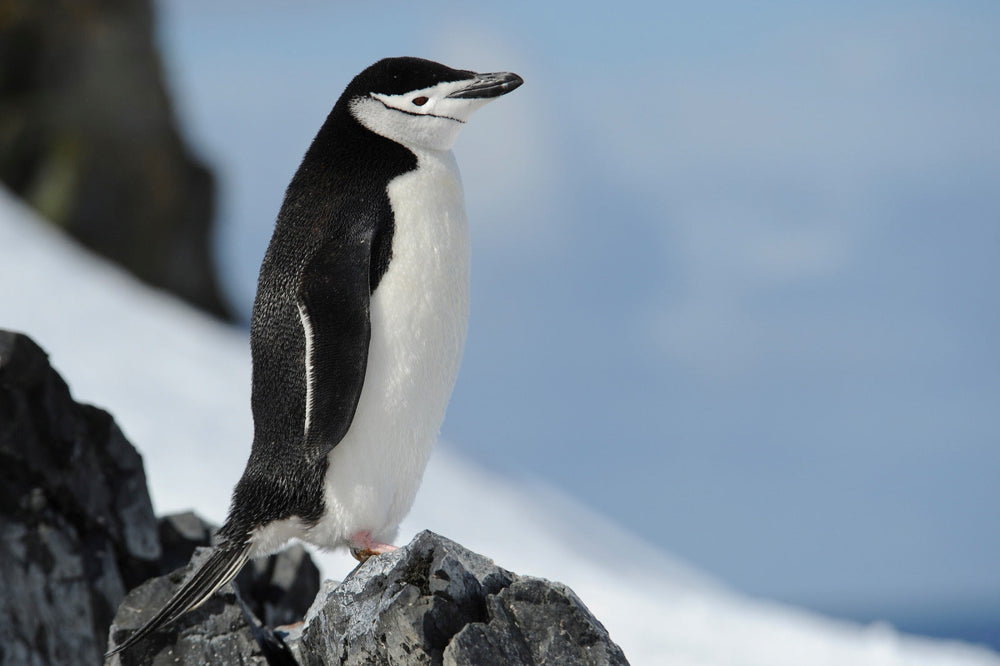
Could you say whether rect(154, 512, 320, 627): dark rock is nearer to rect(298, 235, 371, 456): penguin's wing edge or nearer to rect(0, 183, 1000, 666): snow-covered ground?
rect(298, 235, 371, 456): penguin's wing edge

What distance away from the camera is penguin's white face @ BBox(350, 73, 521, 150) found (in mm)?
2572

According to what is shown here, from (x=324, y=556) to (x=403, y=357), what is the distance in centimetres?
287

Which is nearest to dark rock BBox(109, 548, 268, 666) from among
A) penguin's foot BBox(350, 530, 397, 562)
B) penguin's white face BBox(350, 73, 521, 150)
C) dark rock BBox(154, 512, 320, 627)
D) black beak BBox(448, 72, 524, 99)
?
penguin's foot BBox(350, 530, 397, 562)

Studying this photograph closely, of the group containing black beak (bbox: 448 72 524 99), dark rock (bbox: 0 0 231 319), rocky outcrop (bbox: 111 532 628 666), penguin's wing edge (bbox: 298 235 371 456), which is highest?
dark rock (bbox: 0 0 231 319)

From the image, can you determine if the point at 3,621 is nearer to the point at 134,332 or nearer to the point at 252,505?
the point at 252,505

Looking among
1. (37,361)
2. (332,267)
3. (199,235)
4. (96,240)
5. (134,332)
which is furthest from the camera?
(199,235)

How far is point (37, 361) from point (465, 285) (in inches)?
49.0

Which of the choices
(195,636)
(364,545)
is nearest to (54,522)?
(195,636)

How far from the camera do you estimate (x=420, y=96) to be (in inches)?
101

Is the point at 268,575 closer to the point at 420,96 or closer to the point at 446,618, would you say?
the point at 446,618

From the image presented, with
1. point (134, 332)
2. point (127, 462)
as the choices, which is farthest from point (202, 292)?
point (127, 462)

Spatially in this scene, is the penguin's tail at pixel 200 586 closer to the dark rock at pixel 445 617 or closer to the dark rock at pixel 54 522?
the dark rock at pixel 445 617

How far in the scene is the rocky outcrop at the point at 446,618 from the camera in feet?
6.66

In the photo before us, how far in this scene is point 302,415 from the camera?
246 centimetres
